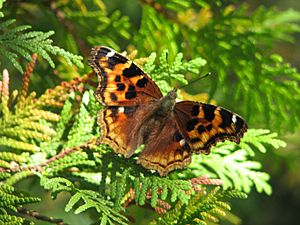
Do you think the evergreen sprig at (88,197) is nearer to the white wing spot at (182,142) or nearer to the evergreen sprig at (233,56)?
the white wing spot at (182,142)

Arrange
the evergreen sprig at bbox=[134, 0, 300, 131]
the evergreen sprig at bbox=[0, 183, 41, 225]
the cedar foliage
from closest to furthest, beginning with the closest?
the evergreen sprig at bbox=[0, 183, 41, 225] → the cedar foliage → the evergreen sprig at bbox=[134, 0, 300, 131]

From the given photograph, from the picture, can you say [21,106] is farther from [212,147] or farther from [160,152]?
[212,147]

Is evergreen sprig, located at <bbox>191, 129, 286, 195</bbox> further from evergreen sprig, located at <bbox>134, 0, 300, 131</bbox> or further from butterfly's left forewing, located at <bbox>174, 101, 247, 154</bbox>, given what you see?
evergreen sprig, located at <bbox>134, 0, 300, 131</bbox>

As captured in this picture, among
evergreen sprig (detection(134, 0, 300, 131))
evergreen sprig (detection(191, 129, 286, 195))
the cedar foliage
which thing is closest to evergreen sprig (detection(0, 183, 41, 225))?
the cedar foliage

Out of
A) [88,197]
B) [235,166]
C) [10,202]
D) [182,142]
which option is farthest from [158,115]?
[10,202]

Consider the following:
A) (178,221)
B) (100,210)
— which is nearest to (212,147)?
(178,221)
